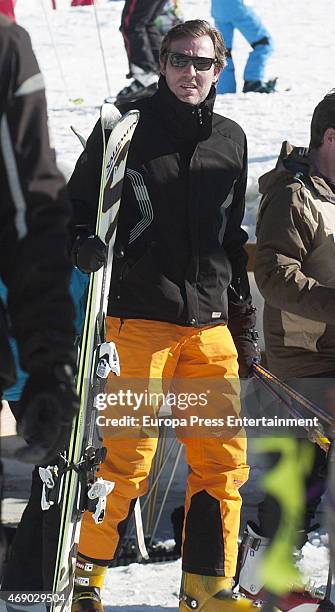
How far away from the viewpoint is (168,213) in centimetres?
402

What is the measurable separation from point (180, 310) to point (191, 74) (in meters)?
0.76

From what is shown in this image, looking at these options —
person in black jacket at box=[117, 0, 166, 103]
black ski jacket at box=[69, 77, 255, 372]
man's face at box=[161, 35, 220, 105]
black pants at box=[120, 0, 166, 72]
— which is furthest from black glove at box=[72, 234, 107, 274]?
black pants at box=[120, 0, 166, 72]

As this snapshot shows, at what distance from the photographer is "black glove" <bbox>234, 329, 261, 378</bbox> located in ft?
14.6

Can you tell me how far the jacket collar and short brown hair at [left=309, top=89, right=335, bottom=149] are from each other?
363mm

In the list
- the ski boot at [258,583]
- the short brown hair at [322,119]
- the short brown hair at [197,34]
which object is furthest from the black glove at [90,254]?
the ski boot at [258,583]

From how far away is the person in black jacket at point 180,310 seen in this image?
158 inches

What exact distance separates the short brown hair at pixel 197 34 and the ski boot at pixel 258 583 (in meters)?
1.61

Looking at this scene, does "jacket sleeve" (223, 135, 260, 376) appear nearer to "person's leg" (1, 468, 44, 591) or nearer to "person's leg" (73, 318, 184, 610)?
"person's leg" (73, 318, 184, 610)

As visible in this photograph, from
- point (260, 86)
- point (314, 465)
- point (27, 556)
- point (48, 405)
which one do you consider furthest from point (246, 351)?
point (260, 86)

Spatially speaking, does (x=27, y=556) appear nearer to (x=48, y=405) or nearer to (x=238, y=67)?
A: (x=48, y=405)

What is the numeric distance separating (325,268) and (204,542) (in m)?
0.98

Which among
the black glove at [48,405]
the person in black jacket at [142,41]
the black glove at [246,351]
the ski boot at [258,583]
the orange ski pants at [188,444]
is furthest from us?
the person in black jacket at [142,41]

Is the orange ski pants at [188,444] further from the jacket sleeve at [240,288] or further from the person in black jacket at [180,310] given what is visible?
the jacket sleeve at [240,288]

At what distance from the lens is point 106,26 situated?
13.8 meters
